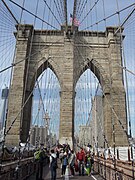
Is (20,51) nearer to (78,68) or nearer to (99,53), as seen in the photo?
(78,68)

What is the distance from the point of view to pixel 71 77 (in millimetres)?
19641

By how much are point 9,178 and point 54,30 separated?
18.9 metres

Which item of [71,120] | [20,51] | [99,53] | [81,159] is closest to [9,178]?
[81,159]

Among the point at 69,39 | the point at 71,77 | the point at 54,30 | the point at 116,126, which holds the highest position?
the point at 54,30

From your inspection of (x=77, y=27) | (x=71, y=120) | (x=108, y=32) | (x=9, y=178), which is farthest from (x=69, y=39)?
(x=9, y=178)

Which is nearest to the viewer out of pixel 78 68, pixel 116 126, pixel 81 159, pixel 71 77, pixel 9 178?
pixel 9 178

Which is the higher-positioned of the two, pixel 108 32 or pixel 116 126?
pixel 108 32

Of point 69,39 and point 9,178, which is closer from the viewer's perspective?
point 9,178

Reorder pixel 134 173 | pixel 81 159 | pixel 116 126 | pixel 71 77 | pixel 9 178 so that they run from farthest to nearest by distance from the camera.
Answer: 1. pixel 71 77
2. pixel 116 126
3. pixel 81 159
4. pixel 9 178
5. pixel 134 173

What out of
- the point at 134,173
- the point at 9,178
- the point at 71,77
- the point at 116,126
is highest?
the point at 71,77

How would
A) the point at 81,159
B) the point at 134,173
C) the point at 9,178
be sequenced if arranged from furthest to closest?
the point at 81,159 < the point at 9,178 < the point at 134,173

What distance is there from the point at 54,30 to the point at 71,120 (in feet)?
31.1

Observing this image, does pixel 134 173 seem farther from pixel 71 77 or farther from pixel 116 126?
pixel 71 77

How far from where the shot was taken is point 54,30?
2261 centimetres
